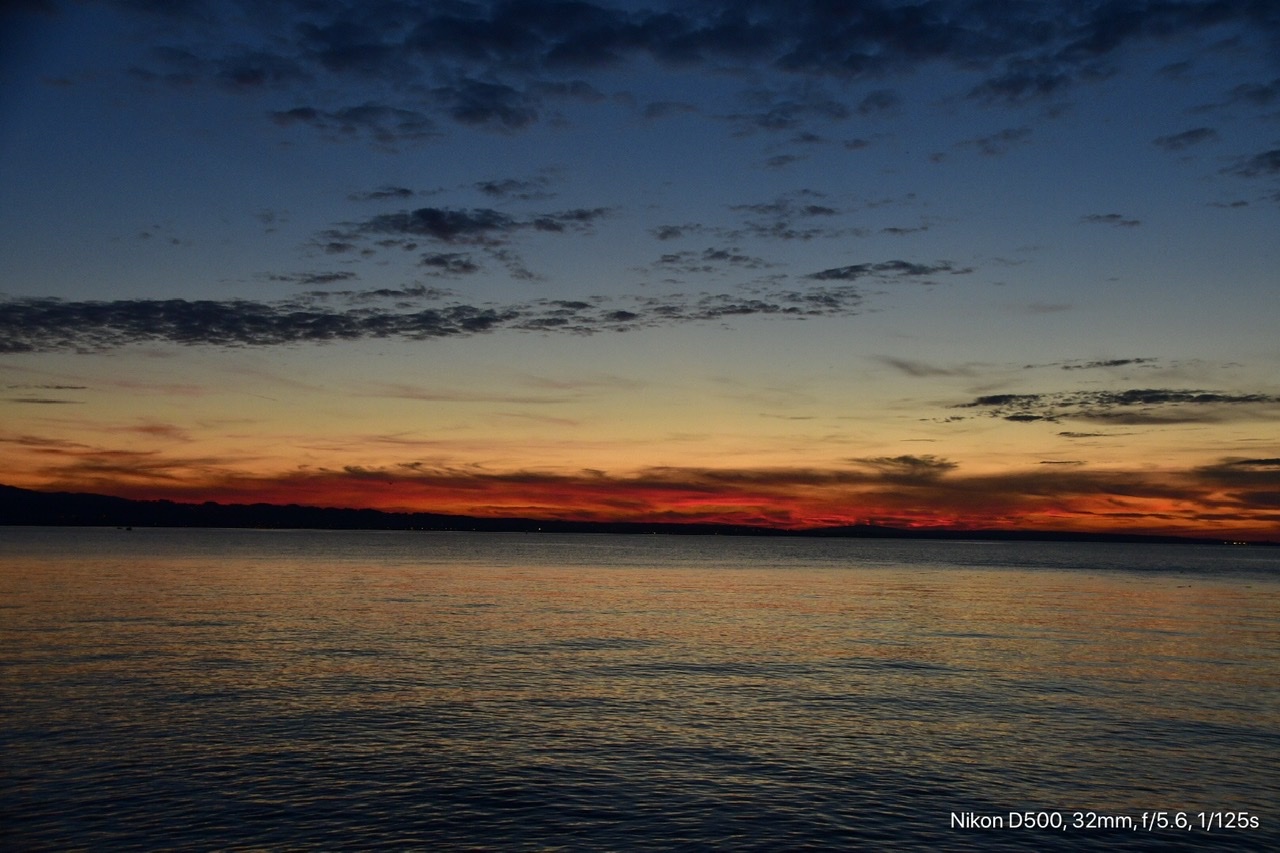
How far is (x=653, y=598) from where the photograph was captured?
10119cm

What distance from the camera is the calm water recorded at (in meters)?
25.6

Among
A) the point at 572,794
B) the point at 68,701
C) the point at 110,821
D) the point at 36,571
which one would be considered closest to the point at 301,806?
the point at 110,821

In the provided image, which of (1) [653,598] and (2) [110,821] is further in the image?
(1) [653,598]

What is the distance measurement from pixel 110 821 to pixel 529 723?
15169 millimetres

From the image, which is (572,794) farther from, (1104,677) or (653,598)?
(653,598)

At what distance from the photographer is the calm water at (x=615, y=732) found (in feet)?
84.1

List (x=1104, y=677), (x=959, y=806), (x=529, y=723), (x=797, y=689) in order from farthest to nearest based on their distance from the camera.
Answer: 1. (x=1104, y=677)
2. (x=797, y=689)
3. (x=529, y=723)
4. (x=959, y=806)

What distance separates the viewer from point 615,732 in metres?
35.5

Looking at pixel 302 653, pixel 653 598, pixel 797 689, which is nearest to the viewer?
pixel 797 689

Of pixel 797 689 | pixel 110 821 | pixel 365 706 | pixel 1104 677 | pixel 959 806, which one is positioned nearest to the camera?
pixel 110 821

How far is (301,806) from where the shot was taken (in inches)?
1047

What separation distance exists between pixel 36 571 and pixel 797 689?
117m

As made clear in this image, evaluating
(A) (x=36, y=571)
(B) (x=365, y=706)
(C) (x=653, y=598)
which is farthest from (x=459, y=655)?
(A) (x=36, y=571)

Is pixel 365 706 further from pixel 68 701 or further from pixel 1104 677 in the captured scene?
pixel 1104 677
